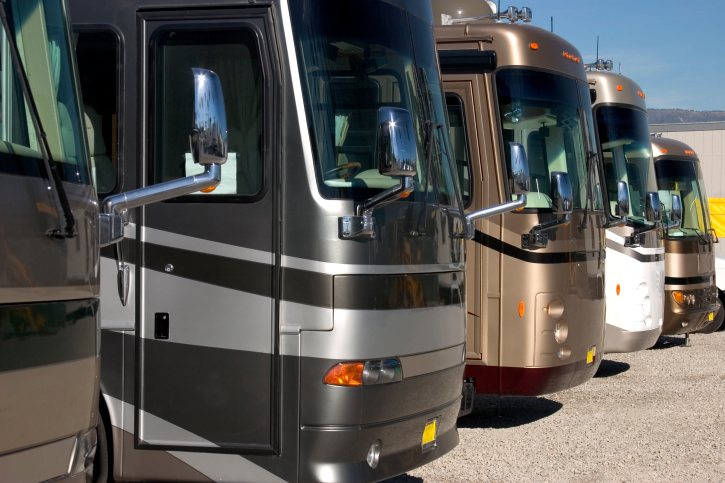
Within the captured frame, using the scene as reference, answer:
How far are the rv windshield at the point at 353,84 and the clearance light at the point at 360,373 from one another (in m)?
0.86

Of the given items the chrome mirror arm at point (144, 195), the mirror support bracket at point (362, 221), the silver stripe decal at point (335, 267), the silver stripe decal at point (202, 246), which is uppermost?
the chrome mirror arm at point (144, 195)

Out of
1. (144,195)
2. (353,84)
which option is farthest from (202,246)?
(144,195)

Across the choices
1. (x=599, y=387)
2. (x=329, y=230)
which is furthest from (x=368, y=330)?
(x=599, y=387)

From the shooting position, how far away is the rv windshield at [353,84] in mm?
4980

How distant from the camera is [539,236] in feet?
25.6

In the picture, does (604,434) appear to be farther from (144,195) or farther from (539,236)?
(144,195)

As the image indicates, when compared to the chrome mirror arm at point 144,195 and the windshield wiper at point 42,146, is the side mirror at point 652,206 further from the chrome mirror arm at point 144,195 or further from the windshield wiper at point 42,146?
the windshield wiper at point 42,146

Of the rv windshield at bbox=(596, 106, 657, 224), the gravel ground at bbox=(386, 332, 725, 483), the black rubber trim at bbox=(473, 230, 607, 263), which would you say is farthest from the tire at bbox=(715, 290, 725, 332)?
the black rubber trim at bbox=(473, 230, 607, 263)

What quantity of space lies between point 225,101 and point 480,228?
3.33 meters

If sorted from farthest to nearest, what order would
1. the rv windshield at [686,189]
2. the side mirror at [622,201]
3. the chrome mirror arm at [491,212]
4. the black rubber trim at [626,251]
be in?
the rv windshield at [686,189] < the black rubber trim at [626,251] < the side mirror at [622,201] < the chrome mirror arm at [491,212]

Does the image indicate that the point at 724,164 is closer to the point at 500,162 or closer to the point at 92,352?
the point at 500,162

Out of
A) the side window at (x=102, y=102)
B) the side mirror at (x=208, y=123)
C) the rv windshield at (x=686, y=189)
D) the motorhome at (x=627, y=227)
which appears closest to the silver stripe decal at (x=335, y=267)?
the side window at (x=102, y=102)

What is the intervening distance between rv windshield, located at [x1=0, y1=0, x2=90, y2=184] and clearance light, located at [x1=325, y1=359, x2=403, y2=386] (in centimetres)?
194

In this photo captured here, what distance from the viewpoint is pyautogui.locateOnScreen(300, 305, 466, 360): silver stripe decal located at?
4.88 metres
